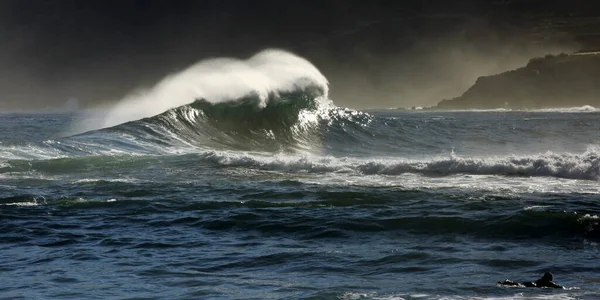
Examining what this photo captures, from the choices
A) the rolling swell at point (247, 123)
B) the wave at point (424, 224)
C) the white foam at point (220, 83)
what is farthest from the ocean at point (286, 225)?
the white foam at point (220, 83)

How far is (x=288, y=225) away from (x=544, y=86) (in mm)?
111327

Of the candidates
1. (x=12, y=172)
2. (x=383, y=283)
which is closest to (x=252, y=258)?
(x=383, y=283)

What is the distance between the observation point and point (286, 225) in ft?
43.8

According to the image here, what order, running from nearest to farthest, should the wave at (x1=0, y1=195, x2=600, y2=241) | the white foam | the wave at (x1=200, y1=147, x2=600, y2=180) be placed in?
the wave at (x1=0, y1=195, x2=600, y2=241), the wave at (x1=200, y1=147, x2=600, y2=180), the white foam

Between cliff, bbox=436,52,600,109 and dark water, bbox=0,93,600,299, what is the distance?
97436 mm

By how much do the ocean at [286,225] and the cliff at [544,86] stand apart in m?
97.1

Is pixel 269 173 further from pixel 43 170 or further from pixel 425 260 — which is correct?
pixel 425 260

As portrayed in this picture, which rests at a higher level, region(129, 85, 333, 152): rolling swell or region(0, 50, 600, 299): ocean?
region(129, 85, 333, 152): rolling swell

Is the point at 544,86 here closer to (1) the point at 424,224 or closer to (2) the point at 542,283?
(1) the point at 424,224

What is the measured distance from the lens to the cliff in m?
117

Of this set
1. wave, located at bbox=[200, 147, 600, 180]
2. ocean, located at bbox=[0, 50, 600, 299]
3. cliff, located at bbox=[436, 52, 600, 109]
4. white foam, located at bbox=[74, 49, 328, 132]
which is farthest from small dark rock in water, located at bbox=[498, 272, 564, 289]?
cliff, located at bbox=[436, 52, 600, 109]

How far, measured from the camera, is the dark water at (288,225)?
31.1 ft

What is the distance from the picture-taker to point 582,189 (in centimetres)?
1697

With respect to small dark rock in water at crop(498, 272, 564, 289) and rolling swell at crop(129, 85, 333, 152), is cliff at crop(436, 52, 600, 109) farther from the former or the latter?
small dark rock in water at crop(498, 272, 564, 289)
